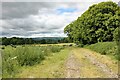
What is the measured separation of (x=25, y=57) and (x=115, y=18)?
28.0 meters

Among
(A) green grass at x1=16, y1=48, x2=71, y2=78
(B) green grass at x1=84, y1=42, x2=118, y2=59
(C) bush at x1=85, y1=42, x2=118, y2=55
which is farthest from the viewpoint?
(C) bush at x1=85, y1=42, x2=118, y2=55

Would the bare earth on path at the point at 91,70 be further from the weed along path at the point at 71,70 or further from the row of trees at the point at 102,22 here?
the row of trees at the point at 102,22

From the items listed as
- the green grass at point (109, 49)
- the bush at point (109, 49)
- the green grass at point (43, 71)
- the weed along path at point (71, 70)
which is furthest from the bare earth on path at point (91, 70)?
the bush at point (109, 49)

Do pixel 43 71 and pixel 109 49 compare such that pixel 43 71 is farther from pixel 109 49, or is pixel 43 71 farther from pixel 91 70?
pixel 109 49

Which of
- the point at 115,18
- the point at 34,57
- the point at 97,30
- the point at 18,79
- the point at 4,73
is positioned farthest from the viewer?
the point at 97,30

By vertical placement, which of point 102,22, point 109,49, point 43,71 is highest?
point 102,22

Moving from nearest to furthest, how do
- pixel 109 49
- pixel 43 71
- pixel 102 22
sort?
pixel 43 71 < pixel 109 49 < pixel 102 22

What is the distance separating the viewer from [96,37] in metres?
44.7

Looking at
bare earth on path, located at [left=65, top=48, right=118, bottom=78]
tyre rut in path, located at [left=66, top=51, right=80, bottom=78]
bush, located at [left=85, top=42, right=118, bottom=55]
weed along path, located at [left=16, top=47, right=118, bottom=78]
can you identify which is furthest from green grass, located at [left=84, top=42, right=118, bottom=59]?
tyre rut in path, located at [left=66, top=51, right=80, bottom=78]

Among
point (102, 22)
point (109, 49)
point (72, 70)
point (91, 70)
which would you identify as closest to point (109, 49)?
point (109, 49)

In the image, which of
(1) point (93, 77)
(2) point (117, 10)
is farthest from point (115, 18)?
(1) point (93, 77)

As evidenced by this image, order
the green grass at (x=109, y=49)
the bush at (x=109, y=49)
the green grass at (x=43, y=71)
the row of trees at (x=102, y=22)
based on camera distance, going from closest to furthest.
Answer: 1. the green grass at (x=43, y=71)
2. the green grass at (x=109, y=49)
3. the bush at (x=109, y=49)
4. the row of trees at (x=102, y=22)

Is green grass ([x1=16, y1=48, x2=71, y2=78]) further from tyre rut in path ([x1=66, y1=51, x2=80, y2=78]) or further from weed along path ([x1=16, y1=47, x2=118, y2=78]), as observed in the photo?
tyre rut in path ([x1=66, y1=51, x2=80, y2=78])

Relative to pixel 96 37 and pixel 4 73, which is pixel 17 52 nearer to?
pixel 4 73
